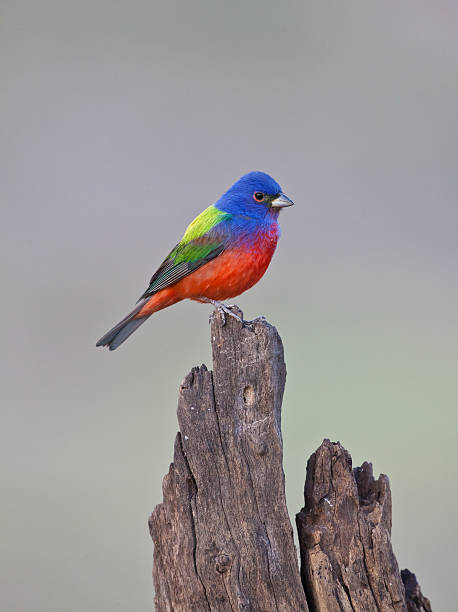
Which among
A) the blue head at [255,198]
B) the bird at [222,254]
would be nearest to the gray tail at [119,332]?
the bird at [222,254]

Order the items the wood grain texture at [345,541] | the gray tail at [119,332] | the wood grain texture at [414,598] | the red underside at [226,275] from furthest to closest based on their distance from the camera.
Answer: the gray tail at [119,332], the red underside at [226,275], the wood grain texture at [414,598], the wood grain texture at [345,541]

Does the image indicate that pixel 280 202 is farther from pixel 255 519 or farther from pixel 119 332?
pixel 255 519

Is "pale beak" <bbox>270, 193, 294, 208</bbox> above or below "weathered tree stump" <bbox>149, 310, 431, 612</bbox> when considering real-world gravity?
above

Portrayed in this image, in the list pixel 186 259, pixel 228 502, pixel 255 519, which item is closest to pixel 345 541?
pixel 255 519

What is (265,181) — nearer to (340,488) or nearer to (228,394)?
(228,394)

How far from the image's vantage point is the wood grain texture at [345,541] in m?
3.03

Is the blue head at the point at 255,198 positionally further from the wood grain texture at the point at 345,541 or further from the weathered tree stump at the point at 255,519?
the wood grain texture at the point at 345,541

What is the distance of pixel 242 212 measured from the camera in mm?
4625

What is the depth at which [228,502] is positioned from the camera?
316 centimetres

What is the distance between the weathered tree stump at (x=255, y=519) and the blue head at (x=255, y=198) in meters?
1.51

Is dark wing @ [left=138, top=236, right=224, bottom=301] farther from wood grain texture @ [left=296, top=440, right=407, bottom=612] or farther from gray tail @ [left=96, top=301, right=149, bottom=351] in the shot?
wood grain texture @ [left=296, top=440, right=407, bottom=612]

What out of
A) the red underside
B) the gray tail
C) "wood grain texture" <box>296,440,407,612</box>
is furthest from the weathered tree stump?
the gray tail

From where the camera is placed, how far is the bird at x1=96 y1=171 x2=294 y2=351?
449 cm

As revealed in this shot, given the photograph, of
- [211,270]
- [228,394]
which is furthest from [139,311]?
[228,394]
